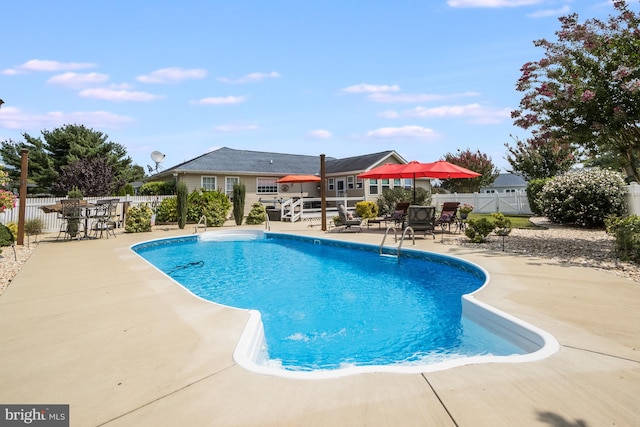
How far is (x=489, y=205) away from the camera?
79.1ft

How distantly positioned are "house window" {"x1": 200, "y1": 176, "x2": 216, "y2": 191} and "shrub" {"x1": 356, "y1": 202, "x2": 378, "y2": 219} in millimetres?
10569

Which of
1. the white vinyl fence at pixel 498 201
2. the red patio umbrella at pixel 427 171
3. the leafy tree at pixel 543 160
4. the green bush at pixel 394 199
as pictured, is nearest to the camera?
the red patio umbrella at pixel 427 171

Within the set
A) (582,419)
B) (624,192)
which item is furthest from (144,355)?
(624,192)

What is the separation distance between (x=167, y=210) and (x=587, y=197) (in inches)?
827

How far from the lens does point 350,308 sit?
20.2 feet

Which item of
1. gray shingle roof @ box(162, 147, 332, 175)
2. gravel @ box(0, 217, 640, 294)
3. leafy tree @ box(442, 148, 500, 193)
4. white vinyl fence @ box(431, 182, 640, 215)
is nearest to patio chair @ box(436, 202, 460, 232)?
gravel @ box(0, 217, 640, 294)

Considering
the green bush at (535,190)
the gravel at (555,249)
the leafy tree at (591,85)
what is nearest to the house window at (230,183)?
the gravel at (555,249)

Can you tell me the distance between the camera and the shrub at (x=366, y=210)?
21.0m

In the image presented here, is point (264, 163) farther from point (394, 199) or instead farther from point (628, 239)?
point (628, 239)

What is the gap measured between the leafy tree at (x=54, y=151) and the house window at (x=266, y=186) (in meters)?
16.6

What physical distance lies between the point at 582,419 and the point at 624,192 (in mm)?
14987

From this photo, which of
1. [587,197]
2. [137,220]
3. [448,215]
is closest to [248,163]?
[137,220]

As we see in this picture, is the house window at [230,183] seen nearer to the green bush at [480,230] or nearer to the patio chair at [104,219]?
the patio chair at [104,219]

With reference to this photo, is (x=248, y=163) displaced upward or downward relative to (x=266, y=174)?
upward
